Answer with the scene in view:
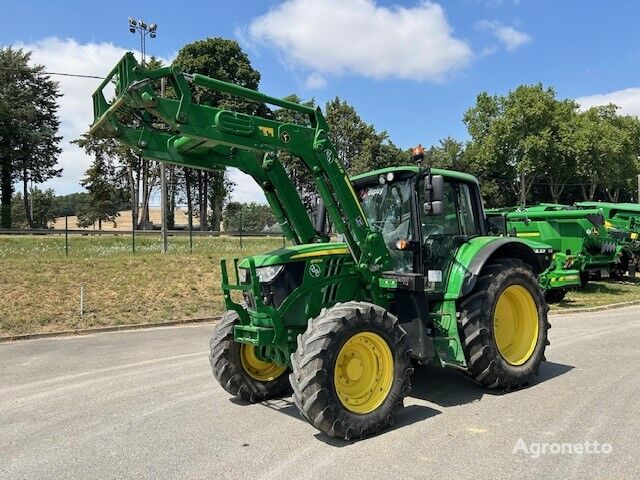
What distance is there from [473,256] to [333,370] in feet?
7.62

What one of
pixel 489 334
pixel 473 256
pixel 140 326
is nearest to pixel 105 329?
pixel 140 326

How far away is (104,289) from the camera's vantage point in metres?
13.6

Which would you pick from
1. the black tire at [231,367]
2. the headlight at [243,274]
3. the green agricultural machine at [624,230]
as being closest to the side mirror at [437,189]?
the headlight at [243,274]

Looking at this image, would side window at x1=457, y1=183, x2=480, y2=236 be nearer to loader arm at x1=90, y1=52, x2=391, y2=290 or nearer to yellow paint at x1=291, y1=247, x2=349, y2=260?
loader arm at x1=90, y1=52, x2=391, y2=290

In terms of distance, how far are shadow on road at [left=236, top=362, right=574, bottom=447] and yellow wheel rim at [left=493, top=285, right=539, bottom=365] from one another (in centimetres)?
39

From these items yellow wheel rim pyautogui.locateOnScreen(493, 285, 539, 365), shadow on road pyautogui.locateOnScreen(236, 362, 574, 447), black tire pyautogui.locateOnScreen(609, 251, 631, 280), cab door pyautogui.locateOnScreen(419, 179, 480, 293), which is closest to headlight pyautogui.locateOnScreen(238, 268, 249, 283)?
shadow on road pyautogui.locateOnScreen(236, 362, 574, 447)

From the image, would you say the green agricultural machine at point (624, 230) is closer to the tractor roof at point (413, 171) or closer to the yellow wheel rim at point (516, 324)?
the yellow wheel rim at point (516, 324)

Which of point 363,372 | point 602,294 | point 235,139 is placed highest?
point 235,139

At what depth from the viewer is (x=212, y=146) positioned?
507 cm

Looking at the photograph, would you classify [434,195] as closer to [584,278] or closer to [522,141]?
[584,278]

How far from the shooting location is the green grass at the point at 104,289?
11.8m

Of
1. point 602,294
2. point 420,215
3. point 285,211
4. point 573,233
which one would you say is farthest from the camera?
point 602,294

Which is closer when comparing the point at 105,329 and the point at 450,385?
the point at 450,385

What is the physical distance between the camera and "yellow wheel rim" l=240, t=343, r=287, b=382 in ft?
19.3
